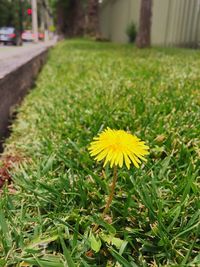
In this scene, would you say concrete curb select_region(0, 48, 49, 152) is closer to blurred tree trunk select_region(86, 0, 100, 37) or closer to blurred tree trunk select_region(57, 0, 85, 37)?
blurred tree trunk select_region(86, 0, 100, 37)

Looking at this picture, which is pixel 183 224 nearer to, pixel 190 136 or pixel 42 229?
pixel 42 229

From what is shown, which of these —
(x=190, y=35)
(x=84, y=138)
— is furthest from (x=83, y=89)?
(x=190, y=35)

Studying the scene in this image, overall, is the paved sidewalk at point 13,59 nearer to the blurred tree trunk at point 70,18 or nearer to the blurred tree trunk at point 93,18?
the blurred tree trunk at point 93,18

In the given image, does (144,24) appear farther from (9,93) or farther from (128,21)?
(128,21)

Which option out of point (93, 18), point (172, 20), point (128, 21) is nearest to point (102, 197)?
point (172, 20)

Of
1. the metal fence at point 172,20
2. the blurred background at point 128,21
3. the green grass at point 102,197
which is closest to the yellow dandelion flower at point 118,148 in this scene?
the green grass at point 102,197

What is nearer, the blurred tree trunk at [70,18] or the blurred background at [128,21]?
the blurred background at [128,21]

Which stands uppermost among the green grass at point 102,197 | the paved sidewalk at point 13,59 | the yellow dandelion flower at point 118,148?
the yellow dandelion flower at point 118,148
